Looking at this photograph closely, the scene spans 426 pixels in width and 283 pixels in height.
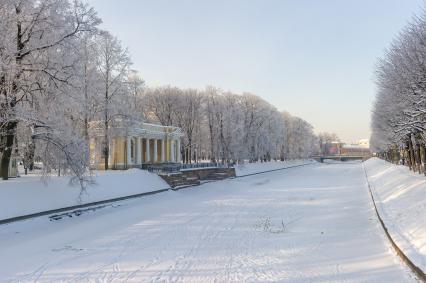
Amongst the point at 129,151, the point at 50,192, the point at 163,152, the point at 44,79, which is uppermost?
the point at 44,79

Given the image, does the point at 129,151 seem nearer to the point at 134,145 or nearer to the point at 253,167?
the point at 134,145

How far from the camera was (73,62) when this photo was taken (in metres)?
23.4

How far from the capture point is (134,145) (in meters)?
52.2

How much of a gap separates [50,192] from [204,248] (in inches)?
492

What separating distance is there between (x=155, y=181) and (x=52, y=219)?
57.9 ft

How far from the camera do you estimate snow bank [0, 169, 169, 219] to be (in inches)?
773

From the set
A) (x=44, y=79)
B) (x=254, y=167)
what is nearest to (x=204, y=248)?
(x=44, y=79)

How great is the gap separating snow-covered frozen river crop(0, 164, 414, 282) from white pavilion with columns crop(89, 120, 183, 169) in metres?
16.8

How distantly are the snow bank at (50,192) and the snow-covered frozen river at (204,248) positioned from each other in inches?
44.3

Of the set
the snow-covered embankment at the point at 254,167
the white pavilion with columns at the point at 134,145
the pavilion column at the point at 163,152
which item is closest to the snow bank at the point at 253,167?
the snow-covered embankment at the point at 254,167

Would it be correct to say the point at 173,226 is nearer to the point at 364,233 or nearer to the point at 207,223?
the point at 207,223

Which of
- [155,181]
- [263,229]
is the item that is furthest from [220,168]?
[263,229]

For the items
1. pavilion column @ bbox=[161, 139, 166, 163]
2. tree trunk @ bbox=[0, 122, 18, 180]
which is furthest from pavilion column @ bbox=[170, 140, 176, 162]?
tree trunk @ bbox=[0, 122, 18, 180]

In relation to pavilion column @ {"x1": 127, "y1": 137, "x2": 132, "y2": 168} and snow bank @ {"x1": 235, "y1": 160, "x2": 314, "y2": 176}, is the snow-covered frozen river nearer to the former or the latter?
pavilion column @ {"x1": 127, "y1": 137, "x2": 132, "y2": 168}
